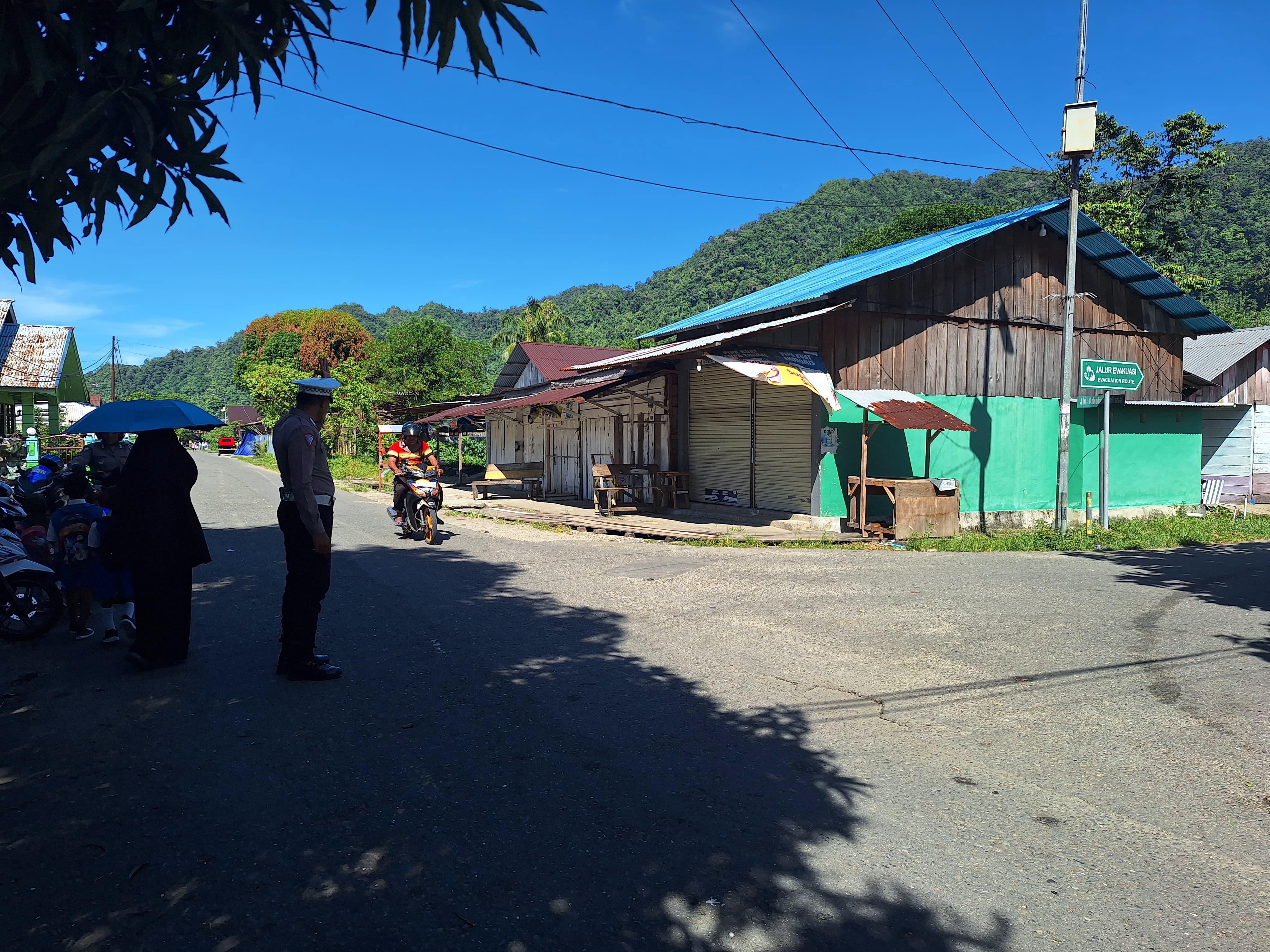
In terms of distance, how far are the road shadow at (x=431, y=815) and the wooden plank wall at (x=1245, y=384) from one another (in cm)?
2286

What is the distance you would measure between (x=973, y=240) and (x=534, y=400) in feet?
31.9

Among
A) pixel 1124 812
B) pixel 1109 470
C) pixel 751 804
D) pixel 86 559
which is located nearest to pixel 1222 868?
pixel 1124 812

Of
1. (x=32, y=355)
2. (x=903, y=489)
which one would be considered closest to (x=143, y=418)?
(x=903, y=489)

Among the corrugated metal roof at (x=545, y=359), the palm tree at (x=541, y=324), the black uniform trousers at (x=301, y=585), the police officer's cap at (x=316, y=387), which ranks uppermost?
the palm tree at (x=541, y=324)

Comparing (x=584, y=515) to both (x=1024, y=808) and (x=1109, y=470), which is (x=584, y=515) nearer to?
(x=1109, y=470)

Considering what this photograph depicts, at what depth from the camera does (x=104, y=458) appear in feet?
23.1

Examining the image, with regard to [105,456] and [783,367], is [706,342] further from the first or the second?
[105,456]

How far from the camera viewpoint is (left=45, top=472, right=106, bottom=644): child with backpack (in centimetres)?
627

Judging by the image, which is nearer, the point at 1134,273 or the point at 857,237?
the point at 1134,273

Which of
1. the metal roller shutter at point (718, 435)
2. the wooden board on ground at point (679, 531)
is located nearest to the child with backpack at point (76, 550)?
the wooden board on ground at point (679, 531)

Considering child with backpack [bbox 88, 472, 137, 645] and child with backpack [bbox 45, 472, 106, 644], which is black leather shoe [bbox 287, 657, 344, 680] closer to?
child with backpack [bbox 88, 472, 137, 645]

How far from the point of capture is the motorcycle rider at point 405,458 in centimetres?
1323

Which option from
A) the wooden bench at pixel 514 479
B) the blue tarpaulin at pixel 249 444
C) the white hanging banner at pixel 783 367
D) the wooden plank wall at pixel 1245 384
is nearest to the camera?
the white hanging banner at pixel 783 367

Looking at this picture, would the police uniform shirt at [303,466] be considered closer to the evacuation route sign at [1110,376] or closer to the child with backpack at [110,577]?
the child with backpack at [110,577]
